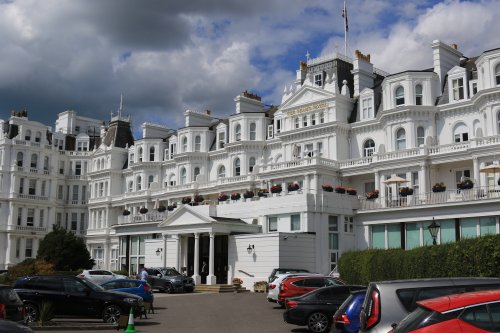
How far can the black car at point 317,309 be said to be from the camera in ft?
61.7

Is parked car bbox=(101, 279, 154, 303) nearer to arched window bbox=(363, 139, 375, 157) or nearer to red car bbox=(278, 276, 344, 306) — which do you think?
red car bbox=(278, 276, 344, 306)

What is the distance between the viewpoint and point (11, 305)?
16188 mm

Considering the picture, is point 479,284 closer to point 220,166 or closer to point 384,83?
point 384,83

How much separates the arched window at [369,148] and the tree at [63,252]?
2726 cm

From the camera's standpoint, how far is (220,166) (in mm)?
60625

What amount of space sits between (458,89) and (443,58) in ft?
11.3

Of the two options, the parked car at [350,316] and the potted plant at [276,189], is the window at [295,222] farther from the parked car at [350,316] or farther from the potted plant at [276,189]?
the parked car at [350,316]

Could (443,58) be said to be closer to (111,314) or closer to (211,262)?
(211,262)

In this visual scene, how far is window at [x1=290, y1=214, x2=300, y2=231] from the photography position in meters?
42.7

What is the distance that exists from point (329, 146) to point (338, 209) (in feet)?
23.7

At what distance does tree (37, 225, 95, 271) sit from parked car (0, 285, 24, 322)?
38.2 meters

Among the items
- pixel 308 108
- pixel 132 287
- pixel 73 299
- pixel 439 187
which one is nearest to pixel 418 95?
pixel 439 187

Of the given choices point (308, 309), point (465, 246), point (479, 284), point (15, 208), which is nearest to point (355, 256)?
point (465, 246)

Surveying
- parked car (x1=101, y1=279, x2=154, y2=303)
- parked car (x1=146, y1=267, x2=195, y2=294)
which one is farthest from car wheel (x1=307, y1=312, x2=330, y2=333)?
parked car (x1=146, y1=267, x2=195, y2=294)
